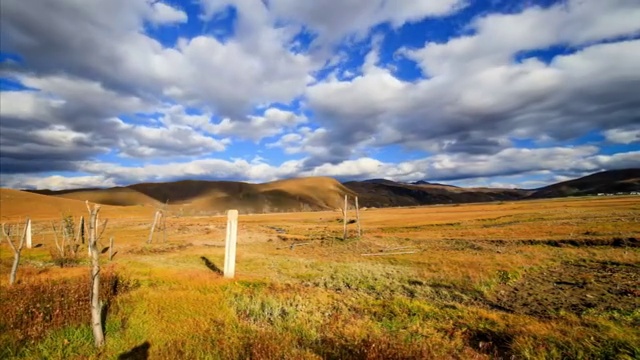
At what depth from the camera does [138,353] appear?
7922 millimetres

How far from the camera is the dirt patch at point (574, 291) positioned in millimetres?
12375

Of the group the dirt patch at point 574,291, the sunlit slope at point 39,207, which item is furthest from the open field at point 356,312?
the sunlit slope at point 39,207

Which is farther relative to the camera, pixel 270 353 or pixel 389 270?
pixel 389 270

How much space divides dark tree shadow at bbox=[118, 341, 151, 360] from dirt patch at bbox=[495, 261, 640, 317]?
1165 centimetres

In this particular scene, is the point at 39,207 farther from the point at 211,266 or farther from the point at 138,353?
the point at 138,353

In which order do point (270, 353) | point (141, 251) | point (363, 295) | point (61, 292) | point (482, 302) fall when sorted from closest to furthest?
point (270, 353) < point (61, 292) < point (482, 302) < point (363, 295) < point (141, 251)

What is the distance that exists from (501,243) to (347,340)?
27348mm

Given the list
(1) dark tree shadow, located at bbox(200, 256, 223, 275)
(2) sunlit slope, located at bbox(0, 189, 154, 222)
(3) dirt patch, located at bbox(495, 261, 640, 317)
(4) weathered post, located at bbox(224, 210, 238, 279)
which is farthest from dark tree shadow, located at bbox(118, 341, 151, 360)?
(2) sunlit slope, located at bbox(0, 189, 154, 222)

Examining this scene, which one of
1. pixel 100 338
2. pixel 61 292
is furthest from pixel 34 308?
Result: pixel 100 338

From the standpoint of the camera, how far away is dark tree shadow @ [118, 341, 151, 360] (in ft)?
25.2

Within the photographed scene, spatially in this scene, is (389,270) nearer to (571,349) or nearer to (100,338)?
(571,349)

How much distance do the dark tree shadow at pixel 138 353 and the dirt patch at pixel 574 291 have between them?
38.2ft

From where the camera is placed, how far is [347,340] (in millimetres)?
8664

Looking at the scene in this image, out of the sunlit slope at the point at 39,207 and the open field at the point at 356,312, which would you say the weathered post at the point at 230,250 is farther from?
the sunlit slope at the point at 39,207
